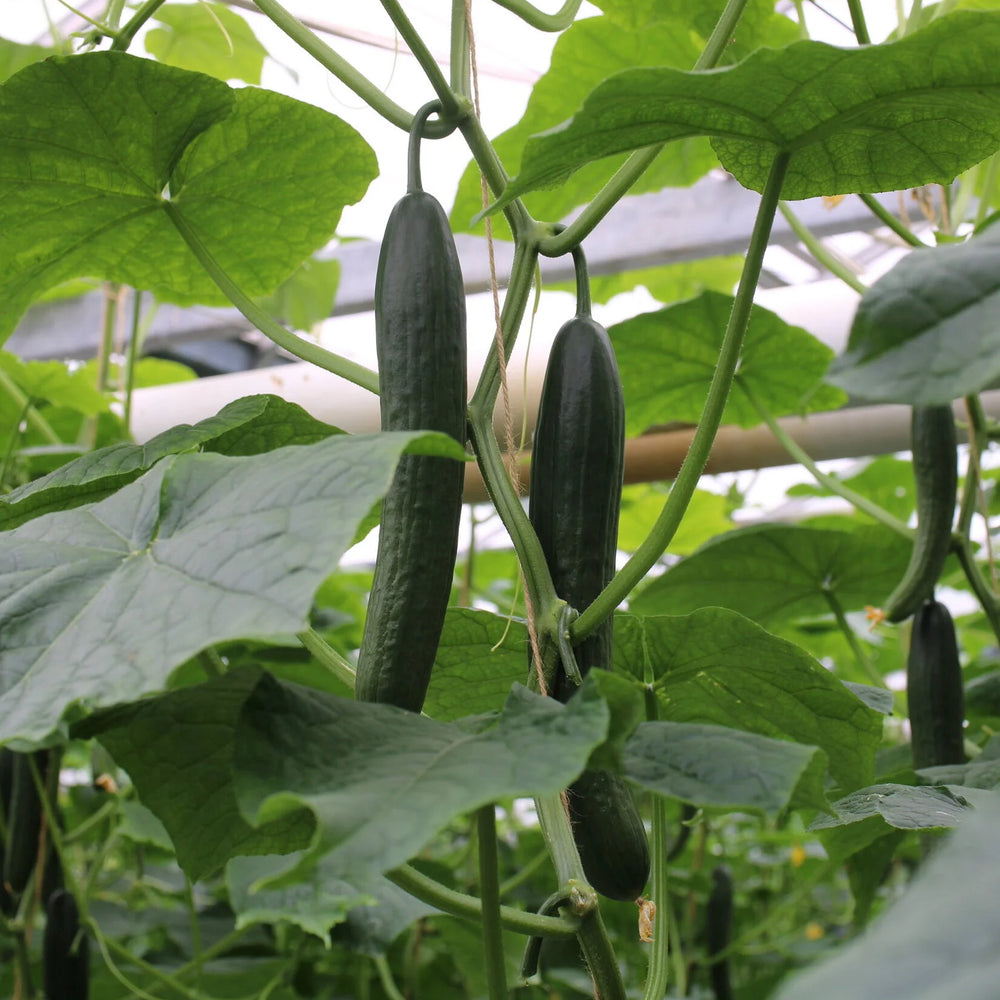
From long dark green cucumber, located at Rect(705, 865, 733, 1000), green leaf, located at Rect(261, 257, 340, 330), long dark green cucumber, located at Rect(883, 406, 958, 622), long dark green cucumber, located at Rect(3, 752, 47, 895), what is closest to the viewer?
long dark green cucumber, located at Rect(883, 406, 958, 622)

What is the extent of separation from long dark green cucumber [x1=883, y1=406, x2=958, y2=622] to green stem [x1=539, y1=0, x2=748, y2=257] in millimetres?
479

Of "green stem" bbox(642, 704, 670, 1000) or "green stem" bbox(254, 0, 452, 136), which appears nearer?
"green stem" bbox(642, 704, 670, 1000)

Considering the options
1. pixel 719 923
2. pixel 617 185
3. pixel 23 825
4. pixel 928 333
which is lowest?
pixel 719 923

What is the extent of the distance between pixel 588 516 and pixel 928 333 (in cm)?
24

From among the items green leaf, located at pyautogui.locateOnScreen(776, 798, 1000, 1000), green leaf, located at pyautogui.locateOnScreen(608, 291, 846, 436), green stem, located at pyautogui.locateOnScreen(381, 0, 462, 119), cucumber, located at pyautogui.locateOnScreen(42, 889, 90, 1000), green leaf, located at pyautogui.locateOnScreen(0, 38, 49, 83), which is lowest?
cucumber, located at pyautogui.locateOnScreen(42, 889, 90, 1000)

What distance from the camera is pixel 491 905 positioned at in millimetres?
571

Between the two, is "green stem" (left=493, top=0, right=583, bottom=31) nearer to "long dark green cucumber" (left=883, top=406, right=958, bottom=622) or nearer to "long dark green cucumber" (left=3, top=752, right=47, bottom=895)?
"long dark green cucumber" (left=883, top=406, right=958, bottom=622)

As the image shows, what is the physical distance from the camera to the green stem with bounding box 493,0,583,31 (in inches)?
34.3

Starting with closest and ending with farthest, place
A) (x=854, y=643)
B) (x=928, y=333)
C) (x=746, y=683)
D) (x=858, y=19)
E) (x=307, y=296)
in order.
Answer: (x=928, y=333) < (x=746, y=683) < (x=858, y=19) < (x=854, y=643) < (x=307, y=296)

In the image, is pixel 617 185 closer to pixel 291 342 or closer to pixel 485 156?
pixel 485 156

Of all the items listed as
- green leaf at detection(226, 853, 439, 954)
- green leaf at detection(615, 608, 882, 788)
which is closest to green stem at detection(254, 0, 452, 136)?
green leaf at detection(615, 608, 882, 788)

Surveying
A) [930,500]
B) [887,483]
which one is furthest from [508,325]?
[887,483]

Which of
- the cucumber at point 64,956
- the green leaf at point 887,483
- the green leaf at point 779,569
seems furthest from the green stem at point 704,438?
the green leaf at point 887,483

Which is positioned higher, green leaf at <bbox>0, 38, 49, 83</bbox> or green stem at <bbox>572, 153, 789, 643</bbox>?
green leaf at <bbox>0, 38, 49, 83</bbox>
